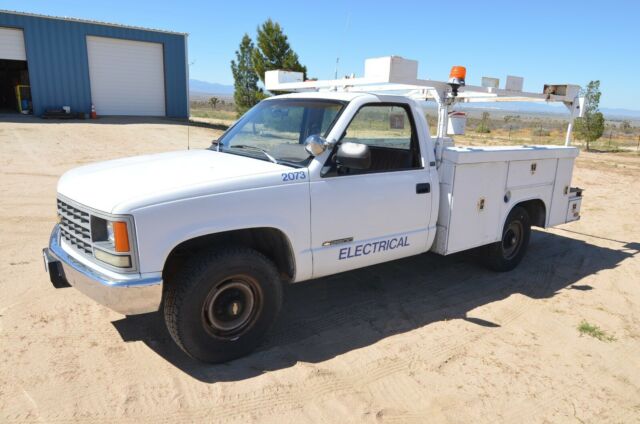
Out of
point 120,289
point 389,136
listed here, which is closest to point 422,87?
point 389,136

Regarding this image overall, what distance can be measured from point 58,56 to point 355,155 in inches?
805

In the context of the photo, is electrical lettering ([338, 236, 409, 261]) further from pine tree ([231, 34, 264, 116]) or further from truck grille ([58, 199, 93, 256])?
pine tree ([231, 34, 264, 116])

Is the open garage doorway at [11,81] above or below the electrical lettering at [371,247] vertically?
above

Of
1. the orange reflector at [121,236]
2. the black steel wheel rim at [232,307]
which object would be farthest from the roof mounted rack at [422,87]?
the orange reflector at [121,236]

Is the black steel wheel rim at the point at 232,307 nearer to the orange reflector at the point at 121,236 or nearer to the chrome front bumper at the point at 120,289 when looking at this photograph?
the chrome front bumper at the point at 120,289

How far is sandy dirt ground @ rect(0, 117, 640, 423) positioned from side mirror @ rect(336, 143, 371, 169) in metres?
1.52

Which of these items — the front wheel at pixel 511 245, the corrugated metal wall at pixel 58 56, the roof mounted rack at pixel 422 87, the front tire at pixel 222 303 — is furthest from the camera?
the corrugated metal wall at pixel 58 56

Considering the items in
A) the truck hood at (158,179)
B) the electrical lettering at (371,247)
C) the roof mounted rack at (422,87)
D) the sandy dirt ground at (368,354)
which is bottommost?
the sandy dirt ground at (368,354)

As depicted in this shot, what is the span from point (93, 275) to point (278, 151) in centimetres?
174

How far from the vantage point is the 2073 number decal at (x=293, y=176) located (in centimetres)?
365

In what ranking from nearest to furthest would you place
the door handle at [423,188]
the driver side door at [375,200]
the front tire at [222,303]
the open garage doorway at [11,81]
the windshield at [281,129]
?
the front tire at [222,303], the driver side door at [375,200], the windshield at [281,129], the door handle at [423,188], the open garage doorway at [11,81]

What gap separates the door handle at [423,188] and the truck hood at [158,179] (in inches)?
54.8

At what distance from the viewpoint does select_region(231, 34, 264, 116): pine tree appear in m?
28.4

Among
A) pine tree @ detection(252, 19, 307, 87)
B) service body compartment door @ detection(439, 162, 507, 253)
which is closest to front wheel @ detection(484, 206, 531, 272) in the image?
service body compartment door @ detection(439, 162, 507, 253)
